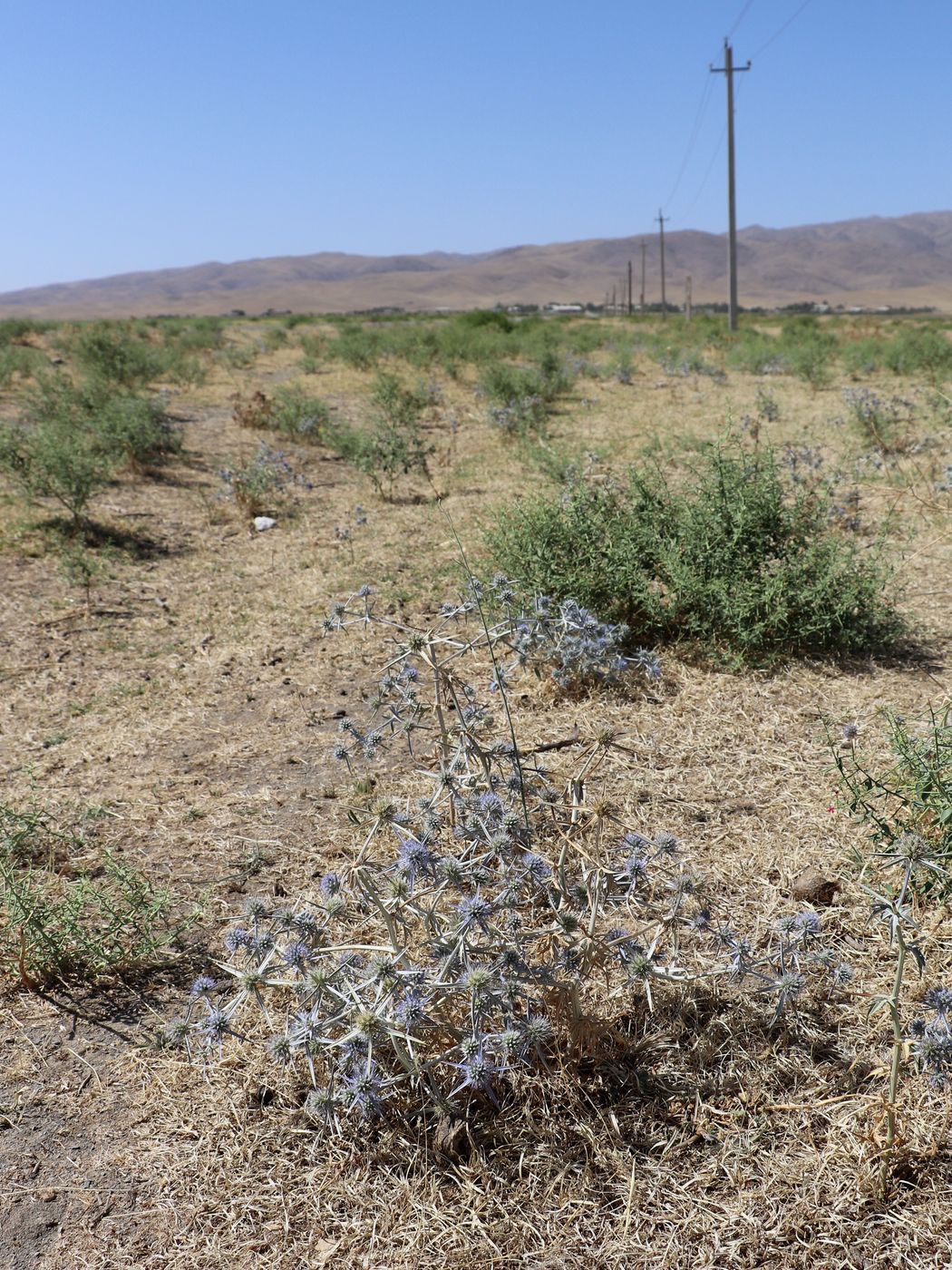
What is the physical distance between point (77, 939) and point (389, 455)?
6.77m

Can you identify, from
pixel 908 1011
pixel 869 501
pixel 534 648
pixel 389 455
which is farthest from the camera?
pixel 389 455

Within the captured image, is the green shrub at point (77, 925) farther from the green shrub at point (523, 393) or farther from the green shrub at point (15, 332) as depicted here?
the green shrub at point (15, 332)

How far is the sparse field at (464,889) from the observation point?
6.91 ft

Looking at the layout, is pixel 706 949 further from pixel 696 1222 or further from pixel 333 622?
pixel 333 622

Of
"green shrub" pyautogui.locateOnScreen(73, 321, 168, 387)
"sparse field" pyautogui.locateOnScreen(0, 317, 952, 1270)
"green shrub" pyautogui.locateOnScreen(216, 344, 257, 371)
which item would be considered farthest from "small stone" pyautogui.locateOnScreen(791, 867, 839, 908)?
"green shrub" pyautogui.locateOnScreen(216, 344, 257, 371)

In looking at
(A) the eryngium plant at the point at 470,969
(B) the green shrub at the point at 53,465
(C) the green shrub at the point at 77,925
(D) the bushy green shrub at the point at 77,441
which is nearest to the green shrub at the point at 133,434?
(D) the bushy green shrub at the point at 77,441

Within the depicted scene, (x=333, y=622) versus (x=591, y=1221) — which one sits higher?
(x=333, y=622)

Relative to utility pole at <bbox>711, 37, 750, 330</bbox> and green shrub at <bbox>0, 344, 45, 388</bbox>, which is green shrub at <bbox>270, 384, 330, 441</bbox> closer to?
green shrub at <bbox>0, 344, 45, 388</bbox>

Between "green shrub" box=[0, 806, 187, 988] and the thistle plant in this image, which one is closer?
the thistle plant

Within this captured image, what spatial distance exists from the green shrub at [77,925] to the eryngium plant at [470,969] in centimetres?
28

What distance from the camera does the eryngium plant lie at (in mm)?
2061

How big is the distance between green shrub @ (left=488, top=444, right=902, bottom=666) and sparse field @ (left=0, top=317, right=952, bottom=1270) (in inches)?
1.3

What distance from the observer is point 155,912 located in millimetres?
2898

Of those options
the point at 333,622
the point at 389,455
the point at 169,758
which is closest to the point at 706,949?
the point at 333,622
